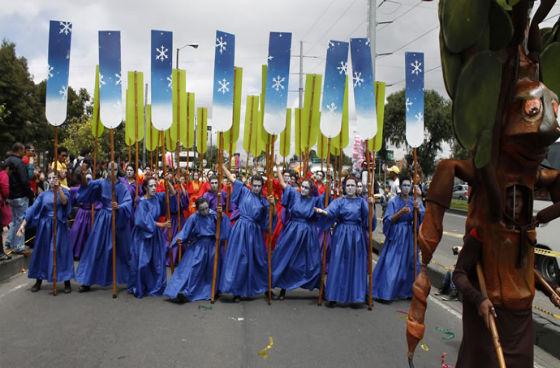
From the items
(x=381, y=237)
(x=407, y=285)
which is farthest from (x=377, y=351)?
(x=381, y=237)

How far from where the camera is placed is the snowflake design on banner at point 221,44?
7.12 metres

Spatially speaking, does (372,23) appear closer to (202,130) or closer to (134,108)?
(202,130)

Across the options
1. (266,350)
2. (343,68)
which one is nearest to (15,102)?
(343,68)

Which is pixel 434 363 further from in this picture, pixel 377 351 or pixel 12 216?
pixel 12 216

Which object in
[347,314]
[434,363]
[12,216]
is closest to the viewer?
[434,363]

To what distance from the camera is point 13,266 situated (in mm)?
8750

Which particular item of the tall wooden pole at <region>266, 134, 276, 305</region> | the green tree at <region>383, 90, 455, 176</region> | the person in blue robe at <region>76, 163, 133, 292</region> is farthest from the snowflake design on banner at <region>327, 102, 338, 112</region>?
the green tree at <region>383, 90, 455, 176</region>

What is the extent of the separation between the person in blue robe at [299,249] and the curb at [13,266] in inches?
167

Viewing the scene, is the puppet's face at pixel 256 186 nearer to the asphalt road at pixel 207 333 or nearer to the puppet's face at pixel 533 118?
the asphalt road at pixel 207 333

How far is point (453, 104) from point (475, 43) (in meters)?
0.32

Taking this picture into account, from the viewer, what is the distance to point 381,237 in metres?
13.2

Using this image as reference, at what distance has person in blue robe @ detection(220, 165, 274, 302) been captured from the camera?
726 centimetres

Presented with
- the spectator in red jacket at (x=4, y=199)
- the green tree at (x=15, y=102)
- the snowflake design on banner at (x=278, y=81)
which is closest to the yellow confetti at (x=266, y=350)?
the snowflake design on banner at (x=278, y=81)

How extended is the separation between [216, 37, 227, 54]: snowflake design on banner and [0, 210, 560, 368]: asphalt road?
3397 mm
